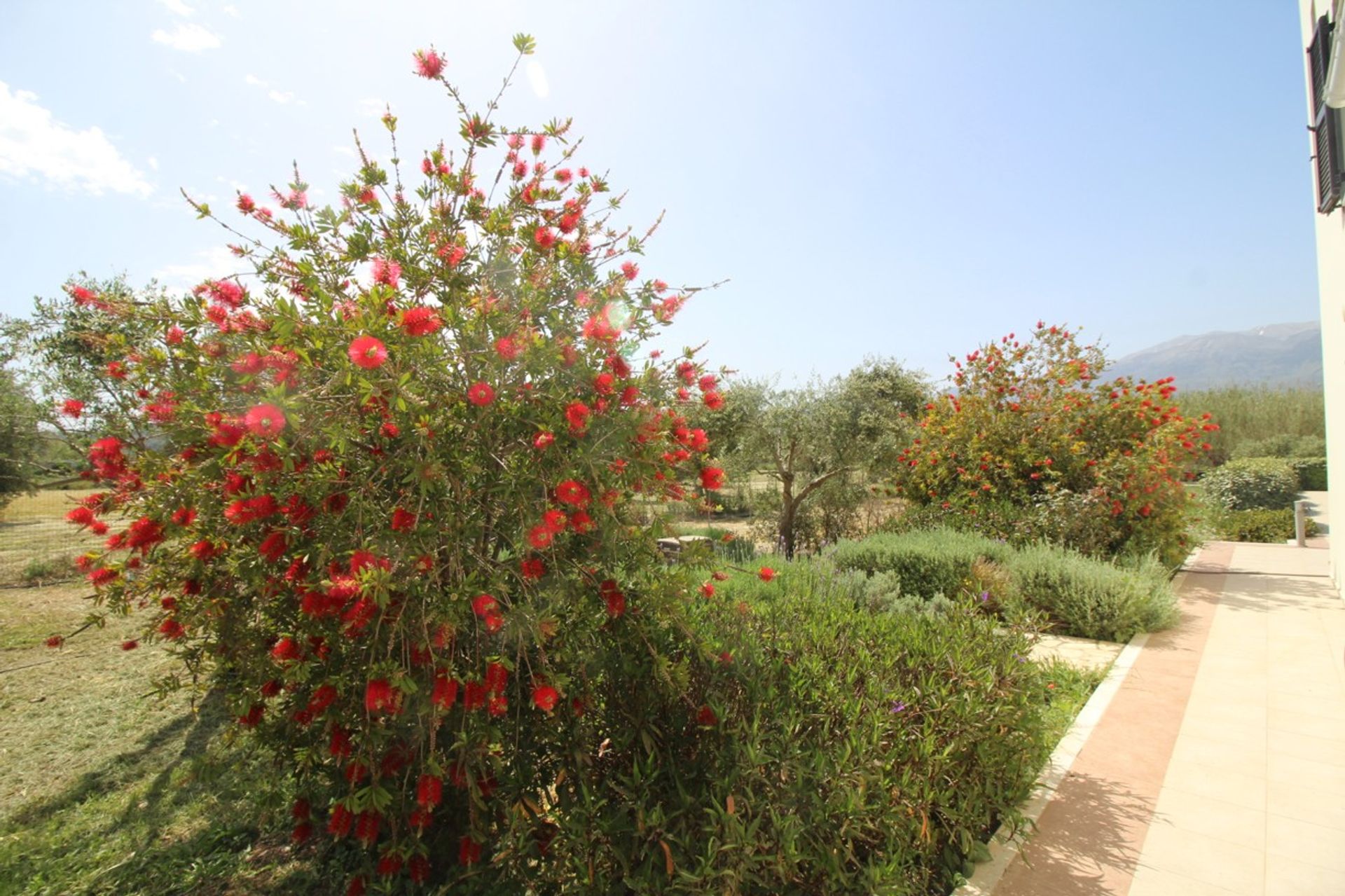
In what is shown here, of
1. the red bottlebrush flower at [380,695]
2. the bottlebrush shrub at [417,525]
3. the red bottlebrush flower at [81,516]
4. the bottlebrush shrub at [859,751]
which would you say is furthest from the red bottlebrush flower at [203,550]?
the bottlebrush shrub at [859,751]

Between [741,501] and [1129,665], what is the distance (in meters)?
9.95

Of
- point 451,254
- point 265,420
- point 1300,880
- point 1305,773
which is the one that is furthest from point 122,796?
point 1305,773

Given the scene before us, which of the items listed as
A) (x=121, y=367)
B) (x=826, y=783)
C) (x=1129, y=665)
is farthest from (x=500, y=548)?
(x=1129, y=665)

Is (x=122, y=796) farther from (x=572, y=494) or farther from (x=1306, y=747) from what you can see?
(x=1306, y=747)

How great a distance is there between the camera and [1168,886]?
253cm

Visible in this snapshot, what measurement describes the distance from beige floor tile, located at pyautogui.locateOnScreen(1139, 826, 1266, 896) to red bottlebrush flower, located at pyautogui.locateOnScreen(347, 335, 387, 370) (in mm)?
3569

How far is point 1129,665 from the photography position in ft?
16.9

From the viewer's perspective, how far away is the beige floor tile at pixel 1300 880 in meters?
2.51

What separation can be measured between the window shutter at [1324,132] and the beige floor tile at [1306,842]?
4.50m

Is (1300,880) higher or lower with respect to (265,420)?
lower

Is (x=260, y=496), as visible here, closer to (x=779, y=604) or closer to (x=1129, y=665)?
(x=779, y=604)

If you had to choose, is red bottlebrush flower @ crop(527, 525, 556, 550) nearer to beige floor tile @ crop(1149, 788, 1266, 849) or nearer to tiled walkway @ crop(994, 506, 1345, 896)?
tiled walkway @ crop(994, 506, 1345, 896)

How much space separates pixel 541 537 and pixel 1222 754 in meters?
4.25

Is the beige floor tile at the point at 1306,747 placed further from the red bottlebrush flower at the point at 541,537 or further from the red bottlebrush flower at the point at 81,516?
the red bottlebrush flower at the point at 81,516
